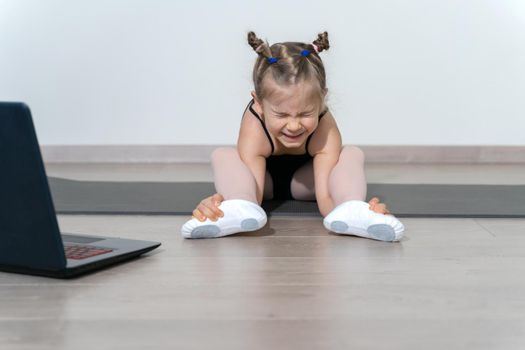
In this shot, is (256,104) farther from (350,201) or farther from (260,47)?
(350,201)

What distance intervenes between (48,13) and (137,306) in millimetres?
2068

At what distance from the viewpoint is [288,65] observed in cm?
159

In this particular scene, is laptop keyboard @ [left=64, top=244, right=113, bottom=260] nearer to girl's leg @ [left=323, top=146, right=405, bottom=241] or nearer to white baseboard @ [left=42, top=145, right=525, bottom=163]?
girl's leg @ [left=323, top=146, right=405, bottom=241]

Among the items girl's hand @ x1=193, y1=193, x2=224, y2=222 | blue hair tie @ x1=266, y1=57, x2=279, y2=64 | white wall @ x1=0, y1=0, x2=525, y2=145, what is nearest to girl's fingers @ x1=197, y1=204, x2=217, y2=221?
girl's hand @ x1=193, y1=193, x2=224, y2=222

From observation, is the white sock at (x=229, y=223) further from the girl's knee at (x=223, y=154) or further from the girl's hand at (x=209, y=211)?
the girl's knee at (x=223, y=154)

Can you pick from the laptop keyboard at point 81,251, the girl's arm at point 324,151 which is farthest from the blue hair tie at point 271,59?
the laptop keyboard at point 81,251

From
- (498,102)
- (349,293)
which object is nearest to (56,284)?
(349,293)

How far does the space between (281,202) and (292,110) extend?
411mm

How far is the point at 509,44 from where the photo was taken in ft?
9.09

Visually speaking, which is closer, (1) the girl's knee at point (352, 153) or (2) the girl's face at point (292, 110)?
(2) the girl's face at point (292, 110)

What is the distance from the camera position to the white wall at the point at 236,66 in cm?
277

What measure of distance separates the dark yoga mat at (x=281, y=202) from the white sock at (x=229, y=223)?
0.27m

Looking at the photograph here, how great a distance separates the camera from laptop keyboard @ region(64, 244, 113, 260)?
1219mm

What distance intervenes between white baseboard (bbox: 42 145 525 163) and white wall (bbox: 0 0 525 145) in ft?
0.10
